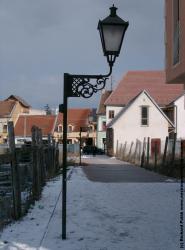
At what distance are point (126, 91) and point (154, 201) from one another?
62.4 meters

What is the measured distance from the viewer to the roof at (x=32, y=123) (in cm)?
9856

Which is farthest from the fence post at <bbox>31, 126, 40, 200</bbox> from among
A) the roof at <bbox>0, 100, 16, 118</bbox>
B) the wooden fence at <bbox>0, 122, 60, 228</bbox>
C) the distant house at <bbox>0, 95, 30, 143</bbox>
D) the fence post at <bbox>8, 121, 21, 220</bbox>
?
the roof at <bbox>0, 100, 16, 118</bbox>

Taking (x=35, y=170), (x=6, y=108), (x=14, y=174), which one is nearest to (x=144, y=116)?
(x=35, y=170)

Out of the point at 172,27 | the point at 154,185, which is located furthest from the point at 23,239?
the point at 154,185

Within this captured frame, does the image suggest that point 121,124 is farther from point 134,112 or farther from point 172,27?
point 172,27

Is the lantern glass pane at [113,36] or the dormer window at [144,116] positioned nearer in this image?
the lantern glass pane at [113,36]

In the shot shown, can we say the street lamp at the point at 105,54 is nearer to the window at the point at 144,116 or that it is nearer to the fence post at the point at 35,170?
the fence post at the point at 35,170

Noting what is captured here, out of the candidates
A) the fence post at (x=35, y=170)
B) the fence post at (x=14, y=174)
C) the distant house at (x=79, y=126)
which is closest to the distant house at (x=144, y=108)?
the distant house at (x=79, y=126)

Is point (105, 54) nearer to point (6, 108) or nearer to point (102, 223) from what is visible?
point (102, 223)

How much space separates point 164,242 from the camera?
8.67 m

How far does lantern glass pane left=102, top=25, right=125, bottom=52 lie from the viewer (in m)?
9.10

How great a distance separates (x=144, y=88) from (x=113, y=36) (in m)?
66.4

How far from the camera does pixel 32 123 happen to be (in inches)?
4013

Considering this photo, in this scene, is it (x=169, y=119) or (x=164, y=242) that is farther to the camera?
(x=169, y=119)
